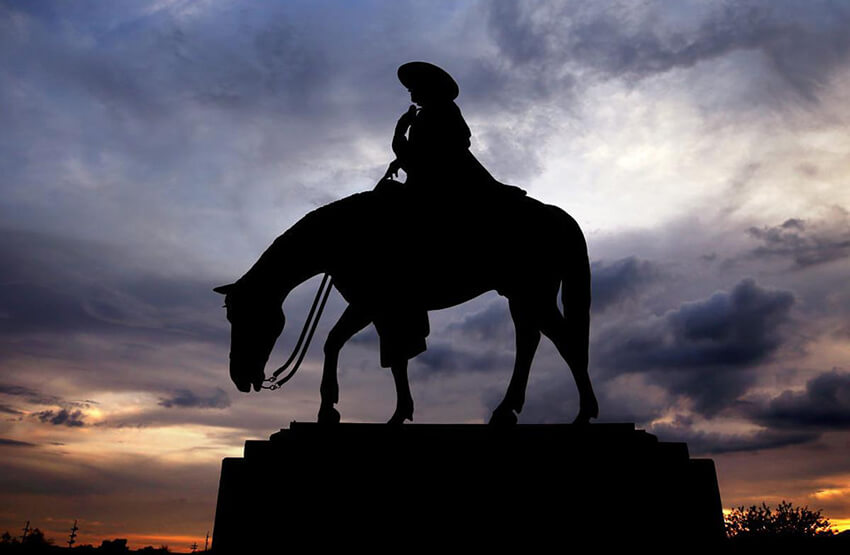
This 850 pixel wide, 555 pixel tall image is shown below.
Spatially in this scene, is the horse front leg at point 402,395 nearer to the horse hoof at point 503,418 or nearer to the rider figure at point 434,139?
the horse hoof at point 503,418

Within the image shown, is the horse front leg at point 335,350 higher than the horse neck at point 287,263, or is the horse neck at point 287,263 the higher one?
the horse neck at point 287,263

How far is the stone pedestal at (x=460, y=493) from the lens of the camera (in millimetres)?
6348

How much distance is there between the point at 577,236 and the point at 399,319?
2367 millimetres

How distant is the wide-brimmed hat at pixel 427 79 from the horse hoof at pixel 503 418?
Answer: 3964mm

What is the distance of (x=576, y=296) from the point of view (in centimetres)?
794

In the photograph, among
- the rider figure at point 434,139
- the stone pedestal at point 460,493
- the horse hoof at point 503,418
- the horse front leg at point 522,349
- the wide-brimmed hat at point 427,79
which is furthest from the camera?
the wide-brimmed hat at point 427,79

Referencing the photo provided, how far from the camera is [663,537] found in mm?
6582

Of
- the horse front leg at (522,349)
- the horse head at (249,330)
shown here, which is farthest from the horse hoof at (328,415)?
the horse front leg at (522,349)

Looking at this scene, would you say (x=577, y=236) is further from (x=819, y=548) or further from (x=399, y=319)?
(x=819, y=548)

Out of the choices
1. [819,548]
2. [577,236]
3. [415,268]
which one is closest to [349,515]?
[415,268]

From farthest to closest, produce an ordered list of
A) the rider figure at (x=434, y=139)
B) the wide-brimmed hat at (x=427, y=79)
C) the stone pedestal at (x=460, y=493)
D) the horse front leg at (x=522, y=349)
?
the wide-brimmed hat at (x=427, y=79) → the rider figure at (x=434, y=139) → the horse front leg at (x=522, y=349) → the stone pedestal at (x=460, y=493)

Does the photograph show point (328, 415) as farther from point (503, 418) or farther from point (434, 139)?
point (434, 139)

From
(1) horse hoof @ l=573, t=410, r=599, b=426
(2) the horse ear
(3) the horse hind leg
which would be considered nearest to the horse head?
(2) the horse ear

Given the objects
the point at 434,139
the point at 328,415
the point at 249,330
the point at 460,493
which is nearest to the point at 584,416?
the point at 460,493
